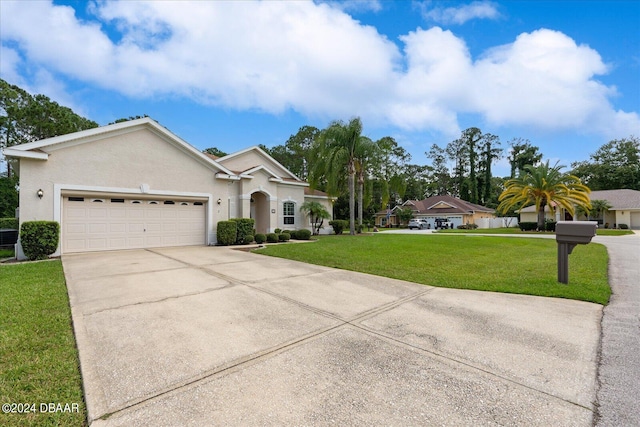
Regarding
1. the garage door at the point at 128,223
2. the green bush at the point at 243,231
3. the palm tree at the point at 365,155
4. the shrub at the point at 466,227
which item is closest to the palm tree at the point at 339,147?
the palm tree at the point at 365,155

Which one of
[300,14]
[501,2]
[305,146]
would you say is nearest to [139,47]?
[300,14]

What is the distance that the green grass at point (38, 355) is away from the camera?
227 centimetres

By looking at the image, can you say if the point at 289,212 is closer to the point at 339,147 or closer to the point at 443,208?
the point at 339,147

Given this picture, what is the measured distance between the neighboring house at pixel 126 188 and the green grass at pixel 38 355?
6.52 meters

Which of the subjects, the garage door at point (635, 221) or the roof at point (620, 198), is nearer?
the roof at point (620, 198)

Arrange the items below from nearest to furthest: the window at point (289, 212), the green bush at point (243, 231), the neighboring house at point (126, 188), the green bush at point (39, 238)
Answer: the green bush at point (39, 238)
the neighboring house at point (126, 188)
the green bush at point (243, 231)
the window at point (289, 212)

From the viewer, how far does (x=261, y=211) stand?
19000 millimetres

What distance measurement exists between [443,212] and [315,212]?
2988 centimetres

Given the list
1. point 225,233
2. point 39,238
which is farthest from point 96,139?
point 225,233

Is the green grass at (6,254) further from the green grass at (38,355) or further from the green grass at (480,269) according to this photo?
the green grass at (480,269)

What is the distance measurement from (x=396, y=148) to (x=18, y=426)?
50554 mm

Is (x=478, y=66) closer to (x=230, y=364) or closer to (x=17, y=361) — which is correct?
(x=230, y=364)

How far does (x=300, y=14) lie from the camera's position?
12055 millimetres

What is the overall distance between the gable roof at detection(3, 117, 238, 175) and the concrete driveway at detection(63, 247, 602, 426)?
7.63m
